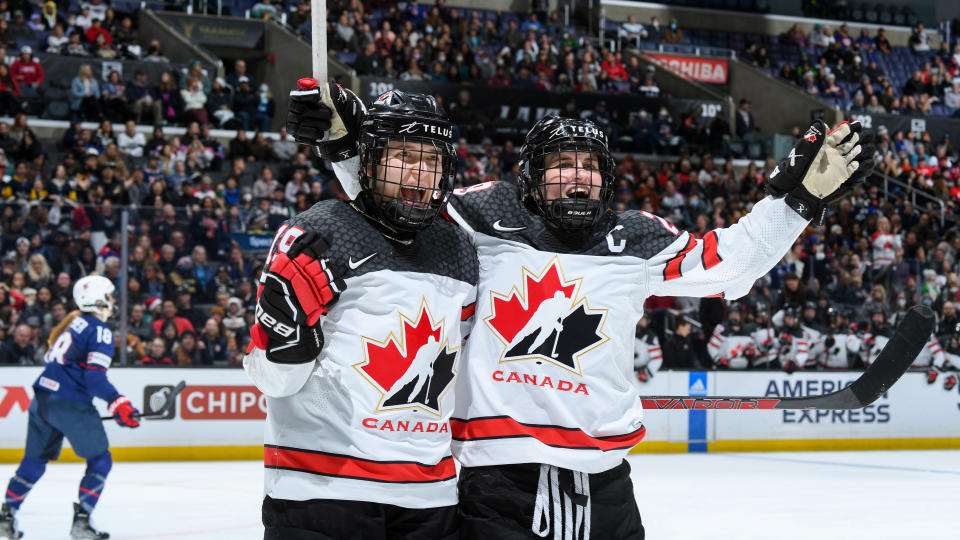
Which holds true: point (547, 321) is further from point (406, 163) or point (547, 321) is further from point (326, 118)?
point (326, 118)

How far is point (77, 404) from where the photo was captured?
586 centimetres

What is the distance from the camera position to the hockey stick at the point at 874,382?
8.48ft

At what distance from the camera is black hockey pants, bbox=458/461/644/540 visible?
97.7 inches

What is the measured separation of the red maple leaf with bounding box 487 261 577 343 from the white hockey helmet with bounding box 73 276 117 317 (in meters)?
3.97

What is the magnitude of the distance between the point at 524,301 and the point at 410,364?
1.33 feet

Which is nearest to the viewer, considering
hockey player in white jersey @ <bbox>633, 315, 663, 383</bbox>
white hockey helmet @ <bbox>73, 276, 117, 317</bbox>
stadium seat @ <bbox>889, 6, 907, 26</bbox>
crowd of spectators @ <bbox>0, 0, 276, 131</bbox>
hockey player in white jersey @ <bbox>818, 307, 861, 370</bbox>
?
white hockey helmet @ <bbox>73, 276, 117, 317</bbox>

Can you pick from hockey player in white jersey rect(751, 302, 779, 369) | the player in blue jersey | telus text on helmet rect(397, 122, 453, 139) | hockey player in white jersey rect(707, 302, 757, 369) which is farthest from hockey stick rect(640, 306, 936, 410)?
hockey player in white jersey rect(751, 302, 779, 369)

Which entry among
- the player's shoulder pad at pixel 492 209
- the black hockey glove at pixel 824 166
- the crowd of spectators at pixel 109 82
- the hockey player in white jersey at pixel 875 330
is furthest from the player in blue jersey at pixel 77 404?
the crowd of spectators at pixel 109 82

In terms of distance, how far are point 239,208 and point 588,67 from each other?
377 inches

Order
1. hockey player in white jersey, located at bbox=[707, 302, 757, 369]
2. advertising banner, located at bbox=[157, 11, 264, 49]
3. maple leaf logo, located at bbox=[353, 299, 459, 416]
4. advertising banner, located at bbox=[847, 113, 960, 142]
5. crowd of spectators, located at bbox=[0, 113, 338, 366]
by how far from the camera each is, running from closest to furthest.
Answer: maple leaf logo, located at bbox=[353, 299, 459, 416]
crowd of spectators, located at bbox=[0, 113, 338, 366]
hockey player in white jersey, located at bbox=[707, 302, 757, 369]
advertising banner, located at bbox=[157, 11, 264, 49]
advertising banner, located at bbox=[847, 113, 960, 142]

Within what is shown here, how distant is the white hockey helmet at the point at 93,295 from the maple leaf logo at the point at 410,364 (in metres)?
4.12

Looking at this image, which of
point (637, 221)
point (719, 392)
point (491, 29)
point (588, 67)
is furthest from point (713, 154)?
point (637, 221)

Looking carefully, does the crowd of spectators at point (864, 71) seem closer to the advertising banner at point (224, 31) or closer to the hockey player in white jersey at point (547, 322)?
the advertising banner at point (224, 31)

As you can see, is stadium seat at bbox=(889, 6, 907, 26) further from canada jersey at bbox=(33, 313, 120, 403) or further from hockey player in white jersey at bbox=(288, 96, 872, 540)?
hockey player in white jersey at bbox=(288, 96, 872, 540)
